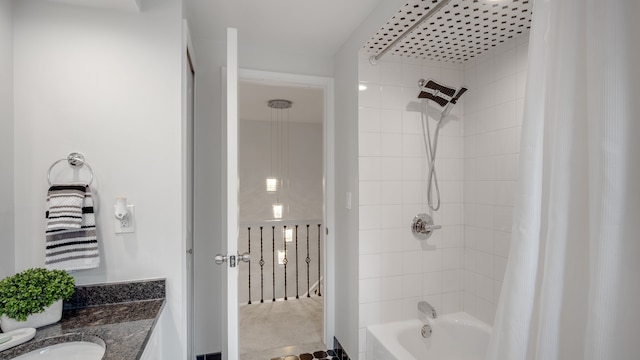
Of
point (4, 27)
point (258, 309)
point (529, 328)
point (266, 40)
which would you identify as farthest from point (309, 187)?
point (529, 328)

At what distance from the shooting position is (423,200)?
2152mm

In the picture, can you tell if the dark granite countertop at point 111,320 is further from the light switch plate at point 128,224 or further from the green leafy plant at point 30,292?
the light switch plate at point 128,224

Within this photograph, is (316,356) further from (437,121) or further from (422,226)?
(437,121)

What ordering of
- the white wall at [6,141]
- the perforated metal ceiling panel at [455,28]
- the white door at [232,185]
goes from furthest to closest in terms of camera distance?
the perforated metal ceiling panel at [455,28]
the white door at [232,185]
the white wall at [6,141]

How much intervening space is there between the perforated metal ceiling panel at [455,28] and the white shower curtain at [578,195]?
88 cm

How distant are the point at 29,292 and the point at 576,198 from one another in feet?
5.66

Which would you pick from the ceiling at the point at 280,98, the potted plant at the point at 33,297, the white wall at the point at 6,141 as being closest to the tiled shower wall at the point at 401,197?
the ceiling at the point at 280,98

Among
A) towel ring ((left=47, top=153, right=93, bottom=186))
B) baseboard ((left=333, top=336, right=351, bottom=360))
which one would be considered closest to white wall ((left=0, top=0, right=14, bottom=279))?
towel ring ((left=47, top=153, right=93, bottom=186))

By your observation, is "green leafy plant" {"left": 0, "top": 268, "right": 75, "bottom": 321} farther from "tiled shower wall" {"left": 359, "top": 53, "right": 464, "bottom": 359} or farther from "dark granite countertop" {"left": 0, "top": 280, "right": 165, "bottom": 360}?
"tiled shower wall" {"left": 359, "top": 53, "right": 464, "bottom": 359}

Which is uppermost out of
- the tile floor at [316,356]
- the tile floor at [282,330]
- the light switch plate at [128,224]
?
the light switch plate at [128,224]

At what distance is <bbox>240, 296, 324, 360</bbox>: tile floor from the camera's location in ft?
8.33

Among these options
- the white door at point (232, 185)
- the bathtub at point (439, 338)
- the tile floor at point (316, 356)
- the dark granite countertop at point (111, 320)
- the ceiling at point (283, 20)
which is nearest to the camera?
the dark granite countertop at point (111, 320)

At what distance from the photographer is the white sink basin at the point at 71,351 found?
109cm

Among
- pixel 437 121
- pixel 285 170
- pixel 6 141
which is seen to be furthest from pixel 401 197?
pixel 285 170
